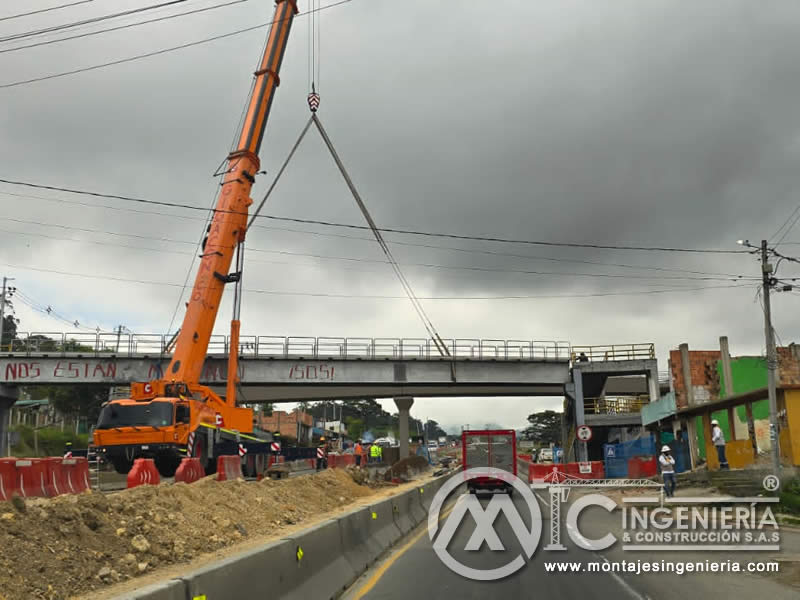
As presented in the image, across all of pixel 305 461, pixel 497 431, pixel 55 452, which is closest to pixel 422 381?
pixel 305 461

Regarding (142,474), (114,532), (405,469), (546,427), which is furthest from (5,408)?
(546,427)

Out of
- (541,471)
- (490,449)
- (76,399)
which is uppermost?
(76,399)

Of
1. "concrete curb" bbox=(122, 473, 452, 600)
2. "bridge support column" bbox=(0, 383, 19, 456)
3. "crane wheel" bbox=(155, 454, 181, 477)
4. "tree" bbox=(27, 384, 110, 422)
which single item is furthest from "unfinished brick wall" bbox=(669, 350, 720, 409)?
"tree" bbox=(27, 384, 110, 422)

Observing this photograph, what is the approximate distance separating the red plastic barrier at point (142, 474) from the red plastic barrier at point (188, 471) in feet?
5.49

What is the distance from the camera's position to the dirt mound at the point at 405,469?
39388 mm

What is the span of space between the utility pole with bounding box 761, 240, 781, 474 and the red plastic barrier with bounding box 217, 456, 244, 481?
1581 cm

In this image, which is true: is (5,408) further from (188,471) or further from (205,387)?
(188,471)

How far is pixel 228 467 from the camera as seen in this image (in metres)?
21.2

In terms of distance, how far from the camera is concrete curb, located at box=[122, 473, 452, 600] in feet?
16.6

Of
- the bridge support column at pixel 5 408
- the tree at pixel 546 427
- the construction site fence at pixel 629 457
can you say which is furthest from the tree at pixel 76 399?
the tree at pixel 546 427

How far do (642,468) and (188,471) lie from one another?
21.3 m

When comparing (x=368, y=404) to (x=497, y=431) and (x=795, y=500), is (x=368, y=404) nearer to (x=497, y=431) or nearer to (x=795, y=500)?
(x=497, y=431)

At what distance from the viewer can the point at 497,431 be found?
3212cm

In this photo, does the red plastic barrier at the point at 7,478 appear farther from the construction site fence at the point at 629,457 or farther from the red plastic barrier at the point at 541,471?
the construction site fence at the point at 629,457
